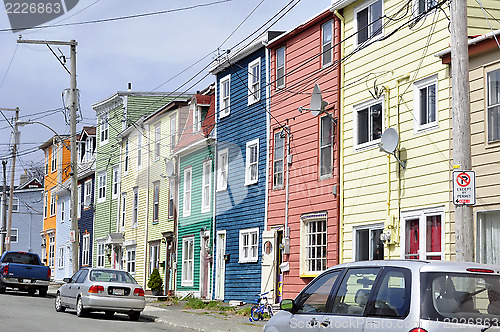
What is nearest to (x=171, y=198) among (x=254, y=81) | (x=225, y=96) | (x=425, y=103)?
(x=225, y=96)

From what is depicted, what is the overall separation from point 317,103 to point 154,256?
18.4 m

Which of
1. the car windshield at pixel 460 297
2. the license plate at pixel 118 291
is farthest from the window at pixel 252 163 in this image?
the car windshield at pixel 460 297

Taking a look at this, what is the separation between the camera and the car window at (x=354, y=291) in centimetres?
805

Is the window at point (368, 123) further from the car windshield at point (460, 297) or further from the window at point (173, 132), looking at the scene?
the window at point (173, 132)

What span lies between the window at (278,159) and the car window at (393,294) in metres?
15.9

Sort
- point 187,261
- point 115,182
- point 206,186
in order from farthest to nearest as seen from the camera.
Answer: point 115,182 → point 187,261 → point 206,186

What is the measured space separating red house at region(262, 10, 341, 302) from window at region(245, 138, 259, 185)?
124 centimetres

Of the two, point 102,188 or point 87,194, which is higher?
point 102,188

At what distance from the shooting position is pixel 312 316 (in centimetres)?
888

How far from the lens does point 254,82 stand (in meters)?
26.1

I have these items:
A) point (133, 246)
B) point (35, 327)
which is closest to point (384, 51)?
point (35, 327)

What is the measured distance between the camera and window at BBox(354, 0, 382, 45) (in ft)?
62.6

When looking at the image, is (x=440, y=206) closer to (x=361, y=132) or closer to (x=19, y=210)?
(x=361, y=132)

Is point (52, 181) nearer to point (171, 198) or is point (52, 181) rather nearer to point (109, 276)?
point (171, 198)
